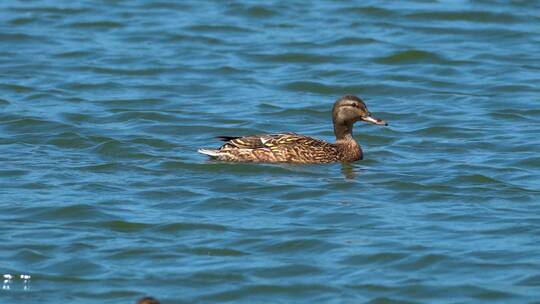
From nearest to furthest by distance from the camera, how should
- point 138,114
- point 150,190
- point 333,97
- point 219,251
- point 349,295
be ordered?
point 349,295 < point 219,251 < point 150,190 < point 138,114 < point 333,97

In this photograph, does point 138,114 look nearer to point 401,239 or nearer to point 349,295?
point 401,239

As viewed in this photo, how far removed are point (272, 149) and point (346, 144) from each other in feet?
3.00

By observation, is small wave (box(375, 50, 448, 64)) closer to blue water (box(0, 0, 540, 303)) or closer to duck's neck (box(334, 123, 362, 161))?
blue water (box(0, 0, 540, 303))

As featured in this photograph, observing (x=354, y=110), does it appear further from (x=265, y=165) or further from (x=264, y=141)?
(x=265, y=165)

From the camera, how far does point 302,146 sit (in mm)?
15984

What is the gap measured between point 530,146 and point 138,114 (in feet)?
15.6

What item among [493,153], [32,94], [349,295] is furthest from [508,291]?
[32,94]

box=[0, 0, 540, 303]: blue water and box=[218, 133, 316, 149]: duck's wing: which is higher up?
box=[218, 133, 316, 149]: duck's wing

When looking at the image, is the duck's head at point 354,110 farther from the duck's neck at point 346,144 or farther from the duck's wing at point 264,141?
the duck's wing at point 264,141

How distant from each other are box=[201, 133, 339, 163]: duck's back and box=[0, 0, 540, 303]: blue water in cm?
19

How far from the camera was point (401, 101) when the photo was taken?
1958 cm

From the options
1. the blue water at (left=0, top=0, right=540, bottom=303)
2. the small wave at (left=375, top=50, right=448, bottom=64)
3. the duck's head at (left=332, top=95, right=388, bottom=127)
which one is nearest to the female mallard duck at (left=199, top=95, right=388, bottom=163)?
the duck's head at (left=332, top=95, right=388, bottom=127)

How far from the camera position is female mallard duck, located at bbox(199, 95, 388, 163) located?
1582 centimetres

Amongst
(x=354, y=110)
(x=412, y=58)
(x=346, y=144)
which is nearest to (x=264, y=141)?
(x=346, y=144)
